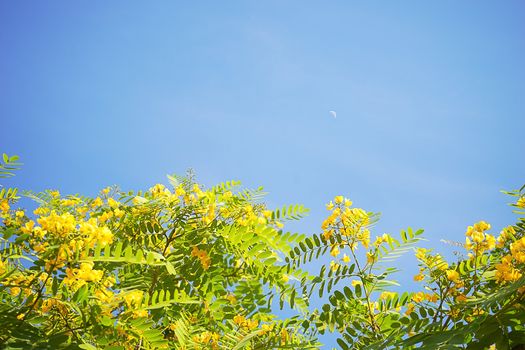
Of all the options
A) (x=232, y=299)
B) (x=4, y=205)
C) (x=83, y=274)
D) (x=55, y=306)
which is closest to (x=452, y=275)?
(x=232, y=299)

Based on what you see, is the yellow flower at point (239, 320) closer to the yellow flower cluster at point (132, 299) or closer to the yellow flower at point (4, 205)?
the yellow flower cluster at point (132, 299)

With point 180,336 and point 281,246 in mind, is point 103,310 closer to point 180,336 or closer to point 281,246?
point 180,336

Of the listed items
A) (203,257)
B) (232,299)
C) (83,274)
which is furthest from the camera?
(232,299)

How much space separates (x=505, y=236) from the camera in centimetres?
257

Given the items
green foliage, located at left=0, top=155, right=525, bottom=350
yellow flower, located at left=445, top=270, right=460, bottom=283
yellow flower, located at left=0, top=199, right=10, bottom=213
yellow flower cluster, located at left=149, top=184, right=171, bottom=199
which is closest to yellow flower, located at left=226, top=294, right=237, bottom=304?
green foliage, located at left=0, top=155, right=525, bottom=350

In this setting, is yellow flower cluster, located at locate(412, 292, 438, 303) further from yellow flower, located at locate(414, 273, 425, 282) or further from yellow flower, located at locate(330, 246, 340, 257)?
yellow flower, located at locate(330, 246, 340, 257)

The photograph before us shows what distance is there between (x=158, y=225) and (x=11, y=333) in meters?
1.36

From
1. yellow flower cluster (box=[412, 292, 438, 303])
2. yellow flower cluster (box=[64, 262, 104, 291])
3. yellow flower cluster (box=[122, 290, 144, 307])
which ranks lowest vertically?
yellow flower cluster (box=[412, 292, 438, 303])

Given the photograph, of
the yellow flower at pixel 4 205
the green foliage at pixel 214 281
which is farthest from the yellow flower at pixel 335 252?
the yellow flower at pixel 4 205

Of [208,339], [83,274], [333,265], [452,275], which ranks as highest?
[333,265]

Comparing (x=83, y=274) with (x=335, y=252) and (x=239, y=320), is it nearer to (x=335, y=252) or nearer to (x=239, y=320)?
(x=239, y=320)

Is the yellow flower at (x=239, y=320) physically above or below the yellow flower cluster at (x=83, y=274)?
below

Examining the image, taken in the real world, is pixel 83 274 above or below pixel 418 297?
above

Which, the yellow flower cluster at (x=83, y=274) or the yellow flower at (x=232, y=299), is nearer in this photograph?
the yellow flower cluster at (x=83, y=274)
